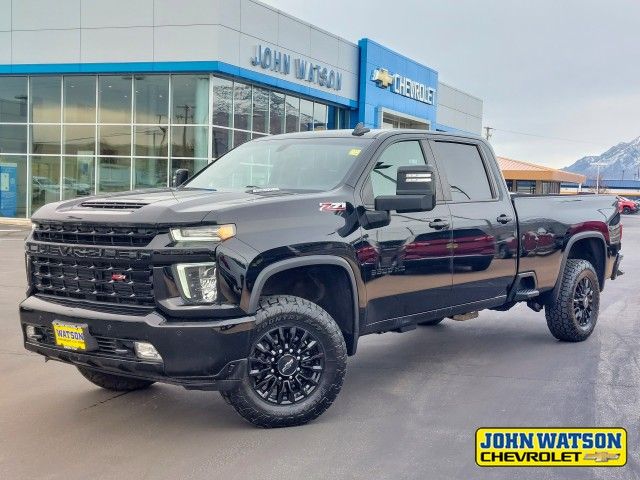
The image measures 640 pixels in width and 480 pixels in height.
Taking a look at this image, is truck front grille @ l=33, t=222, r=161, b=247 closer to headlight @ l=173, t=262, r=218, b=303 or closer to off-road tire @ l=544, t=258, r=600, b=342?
headlight @ l=173, t=262, r=218, b=303

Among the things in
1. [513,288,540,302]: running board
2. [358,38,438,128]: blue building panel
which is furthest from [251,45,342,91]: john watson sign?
[513,288,540,302]: running board

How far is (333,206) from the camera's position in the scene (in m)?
5.28

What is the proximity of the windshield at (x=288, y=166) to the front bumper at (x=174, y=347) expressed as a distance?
1.48 metres

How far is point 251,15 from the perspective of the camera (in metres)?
26.9

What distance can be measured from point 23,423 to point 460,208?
374 centimetres

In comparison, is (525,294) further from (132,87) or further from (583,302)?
(132,87)

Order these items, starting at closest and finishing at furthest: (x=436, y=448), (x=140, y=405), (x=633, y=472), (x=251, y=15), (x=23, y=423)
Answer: (x=633, y=472) < (x=436, y=448) < (x=23, y=423) < (x=140, y=405) < (x=251, y=15)

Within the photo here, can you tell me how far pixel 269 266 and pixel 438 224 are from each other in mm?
1841

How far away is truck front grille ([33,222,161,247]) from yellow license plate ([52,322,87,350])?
0.53 meters

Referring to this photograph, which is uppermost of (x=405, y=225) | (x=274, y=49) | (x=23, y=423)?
(x=274, y=49)

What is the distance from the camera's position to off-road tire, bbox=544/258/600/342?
25.5ft

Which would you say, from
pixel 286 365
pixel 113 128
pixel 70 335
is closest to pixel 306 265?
pixel 286 365

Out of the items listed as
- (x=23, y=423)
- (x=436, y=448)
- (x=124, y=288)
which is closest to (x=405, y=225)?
(x=436, y=448)

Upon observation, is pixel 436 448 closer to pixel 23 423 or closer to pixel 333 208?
pixel 333 208
